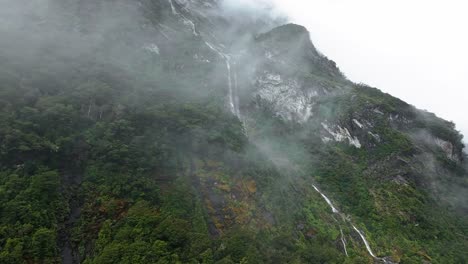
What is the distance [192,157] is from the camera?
46.6 m

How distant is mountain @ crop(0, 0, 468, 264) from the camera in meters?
32.2

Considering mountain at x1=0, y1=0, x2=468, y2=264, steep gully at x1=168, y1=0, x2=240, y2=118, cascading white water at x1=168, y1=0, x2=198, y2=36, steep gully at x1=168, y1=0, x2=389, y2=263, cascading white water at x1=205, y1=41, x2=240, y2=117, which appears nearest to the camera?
mountain at x1=0, y1=0, x2=468, y2=264

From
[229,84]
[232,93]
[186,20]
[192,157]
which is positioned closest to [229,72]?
[229,84]

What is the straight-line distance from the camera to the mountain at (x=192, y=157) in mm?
32250

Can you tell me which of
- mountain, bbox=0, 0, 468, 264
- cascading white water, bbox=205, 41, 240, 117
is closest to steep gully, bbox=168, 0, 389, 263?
cascading white water, bbox=205, 41, 240, 117

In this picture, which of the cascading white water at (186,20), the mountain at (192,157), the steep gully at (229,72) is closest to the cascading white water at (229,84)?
the steep gully at (229,72)

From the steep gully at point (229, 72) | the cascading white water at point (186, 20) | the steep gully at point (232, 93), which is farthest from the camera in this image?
the cascading white water at point (186, 20)

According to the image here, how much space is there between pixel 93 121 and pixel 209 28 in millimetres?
66190

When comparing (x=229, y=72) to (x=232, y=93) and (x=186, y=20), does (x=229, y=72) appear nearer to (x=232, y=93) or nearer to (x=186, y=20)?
(x=232, y=93)

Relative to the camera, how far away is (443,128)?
7012 centimetres

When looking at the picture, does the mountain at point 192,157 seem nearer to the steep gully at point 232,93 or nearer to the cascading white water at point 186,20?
the steep gully at point 232,93

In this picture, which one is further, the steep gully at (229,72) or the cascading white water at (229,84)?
the steep gully at (229,72)

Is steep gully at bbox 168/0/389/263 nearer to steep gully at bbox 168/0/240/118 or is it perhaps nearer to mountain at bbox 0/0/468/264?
steep gully at bbox 168/0/240/118

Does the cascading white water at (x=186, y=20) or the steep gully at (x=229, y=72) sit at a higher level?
the cascading white water at (x=186, y=20)
